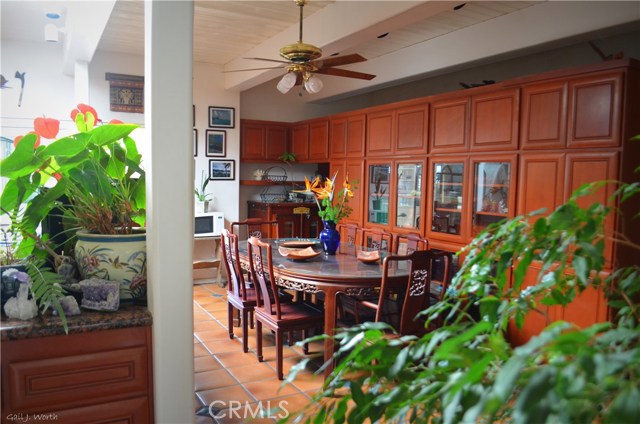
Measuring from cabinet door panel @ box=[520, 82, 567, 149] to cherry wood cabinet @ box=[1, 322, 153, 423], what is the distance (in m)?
3.22

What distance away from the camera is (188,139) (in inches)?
54.6

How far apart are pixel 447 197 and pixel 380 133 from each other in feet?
3.99

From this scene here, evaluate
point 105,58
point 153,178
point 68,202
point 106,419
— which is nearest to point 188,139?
point 153,178

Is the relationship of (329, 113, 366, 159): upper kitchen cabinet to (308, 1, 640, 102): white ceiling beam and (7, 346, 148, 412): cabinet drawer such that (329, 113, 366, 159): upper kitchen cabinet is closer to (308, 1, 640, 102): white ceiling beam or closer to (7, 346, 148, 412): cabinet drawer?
(308, 1, 640, 102): white ceiling beam

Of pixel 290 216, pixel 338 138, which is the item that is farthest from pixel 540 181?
pixel 290 216

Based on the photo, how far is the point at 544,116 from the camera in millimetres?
3594

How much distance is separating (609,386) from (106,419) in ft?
4.60

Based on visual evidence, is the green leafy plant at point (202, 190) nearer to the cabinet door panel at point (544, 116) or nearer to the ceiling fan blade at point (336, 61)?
the ceiling fan blade at point (336, 61)

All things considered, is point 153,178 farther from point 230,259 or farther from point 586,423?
point 230,259

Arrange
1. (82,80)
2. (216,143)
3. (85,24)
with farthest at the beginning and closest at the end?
(216,143) → (82,80) → (85,24)

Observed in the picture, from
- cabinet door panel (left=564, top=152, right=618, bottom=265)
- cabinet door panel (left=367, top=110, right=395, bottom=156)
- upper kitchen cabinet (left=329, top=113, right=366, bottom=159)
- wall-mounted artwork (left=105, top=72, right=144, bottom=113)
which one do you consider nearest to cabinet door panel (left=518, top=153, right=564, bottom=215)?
cabinet door panel (left=564, top=152, right=618, bottom=265)

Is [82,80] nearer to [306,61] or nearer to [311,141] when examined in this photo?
[311,141]

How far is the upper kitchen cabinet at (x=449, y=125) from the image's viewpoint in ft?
13.9

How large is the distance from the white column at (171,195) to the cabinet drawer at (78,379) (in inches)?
3.2
